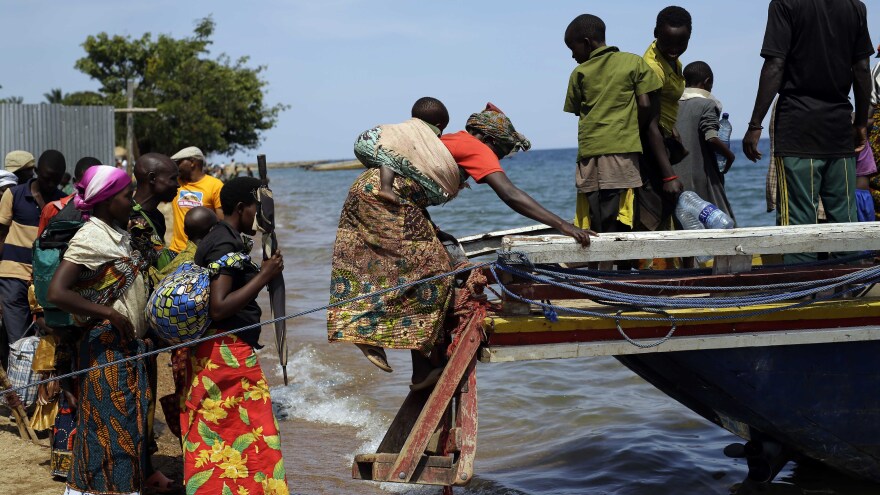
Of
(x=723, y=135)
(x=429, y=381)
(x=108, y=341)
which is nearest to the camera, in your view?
(x=108, y=341)

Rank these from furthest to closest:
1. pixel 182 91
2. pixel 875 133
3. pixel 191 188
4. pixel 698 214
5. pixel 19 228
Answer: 1. pixel 182 91
2. pixel 191 188
3. pixel 875 133
4. pixel 19 228
5. pixel 698 214

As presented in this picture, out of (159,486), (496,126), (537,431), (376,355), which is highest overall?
(496,126)

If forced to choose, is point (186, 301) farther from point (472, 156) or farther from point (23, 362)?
point (23, 362)

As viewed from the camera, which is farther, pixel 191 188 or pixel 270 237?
pixel 191 188

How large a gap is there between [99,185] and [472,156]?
1.60 meters

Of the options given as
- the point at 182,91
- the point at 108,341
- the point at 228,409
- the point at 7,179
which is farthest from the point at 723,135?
the point at 182,91

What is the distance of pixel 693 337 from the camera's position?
4148 millimetres

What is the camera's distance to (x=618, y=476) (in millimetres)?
6086

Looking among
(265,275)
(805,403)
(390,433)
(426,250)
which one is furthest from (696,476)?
(265,275)

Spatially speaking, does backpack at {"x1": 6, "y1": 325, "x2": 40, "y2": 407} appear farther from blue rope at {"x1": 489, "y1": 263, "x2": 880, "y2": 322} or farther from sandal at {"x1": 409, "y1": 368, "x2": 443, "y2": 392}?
blue rope at {"x1": 489, "y1": 263, "x2": 880, "y2": 322}

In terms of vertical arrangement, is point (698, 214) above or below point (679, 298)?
above

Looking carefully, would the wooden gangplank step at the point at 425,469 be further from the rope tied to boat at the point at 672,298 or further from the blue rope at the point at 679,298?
the blue rope at the point at 679,298

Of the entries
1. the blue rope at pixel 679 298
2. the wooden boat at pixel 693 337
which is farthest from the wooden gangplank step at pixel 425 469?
the blue rope at pixel 679 298

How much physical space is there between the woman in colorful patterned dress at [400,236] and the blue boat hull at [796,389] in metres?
1.12
